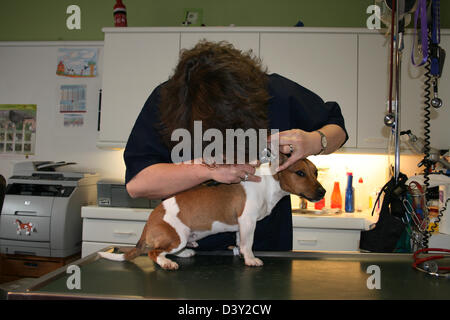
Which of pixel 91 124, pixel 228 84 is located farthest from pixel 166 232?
pixel 91 124

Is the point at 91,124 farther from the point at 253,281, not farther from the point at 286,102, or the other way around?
the point at 253,281

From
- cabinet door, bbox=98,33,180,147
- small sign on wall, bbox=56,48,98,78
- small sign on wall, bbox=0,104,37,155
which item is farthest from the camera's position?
small sign on wall, bbox=0,104,37,155

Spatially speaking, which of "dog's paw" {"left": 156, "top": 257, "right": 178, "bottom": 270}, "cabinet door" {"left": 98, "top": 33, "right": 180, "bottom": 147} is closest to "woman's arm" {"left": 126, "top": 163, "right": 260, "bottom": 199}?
"dog's paw" {"left": 156, "top": 257, "right": 178, "bottom": 270}

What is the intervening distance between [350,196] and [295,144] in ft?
5.84

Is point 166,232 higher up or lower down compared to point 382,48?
lower down

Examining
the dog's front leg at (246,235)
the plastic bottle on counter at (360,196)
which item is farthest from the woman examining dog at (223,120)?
the plastic bottle on counter at (360,196)

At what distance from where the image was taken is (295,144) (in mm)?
922

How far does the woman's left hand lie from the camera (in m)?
0.92

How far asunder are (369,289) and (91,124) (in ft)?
8.78

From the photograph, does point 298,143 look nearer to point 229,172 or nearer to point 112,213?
point 229,172

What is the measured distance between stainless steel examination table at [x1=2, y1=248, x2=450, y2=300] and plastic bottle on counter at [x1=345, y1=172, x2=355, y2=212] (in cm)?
154

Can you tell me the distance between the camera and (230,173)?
2.94 ft

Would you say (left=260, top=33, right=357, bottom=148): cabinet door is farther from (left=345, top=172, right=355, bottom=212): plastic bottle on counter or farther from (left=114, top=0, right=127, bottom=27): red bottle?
(left=114, top=0, right=127, bottom=27): red bottle

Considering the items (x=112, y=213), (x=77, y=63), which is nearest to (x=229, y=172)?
(x=112, y=213)
